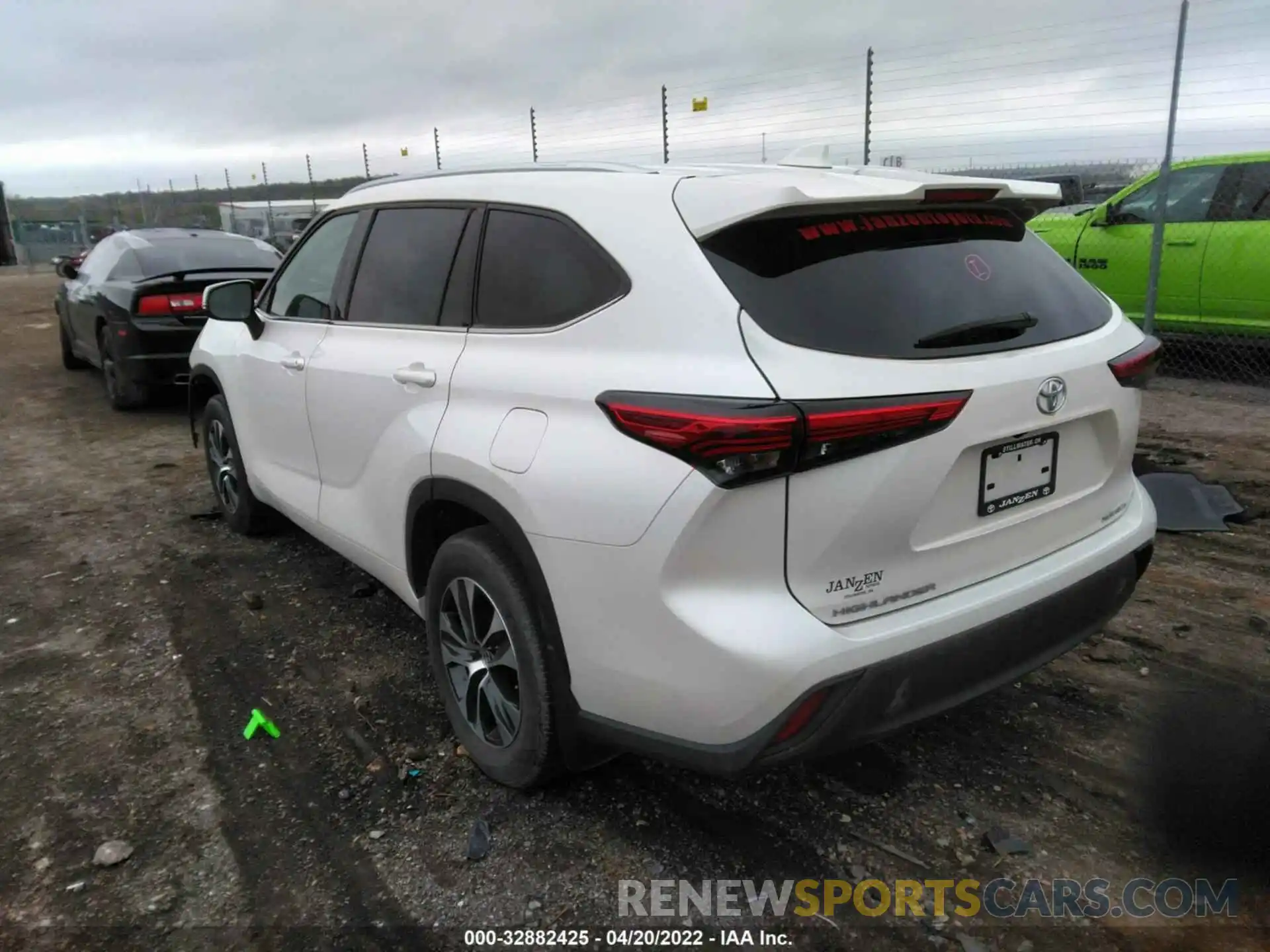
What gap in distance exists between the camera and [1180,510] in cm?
485

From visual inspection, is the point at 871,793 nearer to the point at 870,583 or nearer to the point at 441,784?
the point at 870,583

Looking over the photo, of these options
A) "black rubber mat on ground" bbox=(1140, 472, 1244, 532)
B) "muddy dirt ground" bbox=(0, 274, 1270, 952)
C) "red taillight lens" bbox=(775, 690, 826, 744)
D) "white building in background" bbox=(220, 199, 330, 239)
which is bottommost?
"muddy dirt ground" bbox=(0, 274, 1270, 952)

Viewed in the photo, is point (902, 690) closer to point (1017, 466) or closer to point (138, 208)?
point (1017, 466)

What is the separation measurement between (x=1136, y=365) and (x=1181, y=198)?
20.6 ft

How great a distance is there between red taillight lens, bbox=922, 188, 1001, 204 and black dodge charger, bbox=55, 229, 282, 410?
676 centimetres

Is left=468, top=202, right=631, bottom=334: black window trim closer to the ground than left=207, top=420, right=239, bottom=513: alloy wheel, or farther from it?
farther from it

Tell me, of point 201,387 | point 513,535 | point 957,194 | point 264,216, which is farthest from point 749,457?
point 264,216

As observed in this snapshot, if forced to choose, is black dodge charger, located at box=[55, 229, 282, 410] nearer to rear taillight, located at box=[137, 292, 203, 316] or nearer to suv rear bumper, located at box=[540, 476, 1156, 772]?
rear taillight, located at box=[137, 292, 203, 316]

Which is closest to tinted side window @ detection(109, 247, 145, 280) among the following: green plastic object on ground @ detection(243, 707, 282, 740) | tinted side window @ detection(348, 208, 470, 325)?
tinted side window @ detection(348, 208, 470, 325)

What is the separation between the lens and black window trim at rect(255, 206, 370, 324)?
3645 mm

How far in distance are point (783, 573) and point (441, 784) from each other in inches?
57.9

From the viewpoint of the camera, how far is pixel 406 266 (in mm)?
3287

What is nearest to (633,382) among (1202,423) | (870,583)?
(870,583)

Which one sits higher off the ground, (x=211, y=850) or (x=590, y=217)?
(x=590, y=217)
